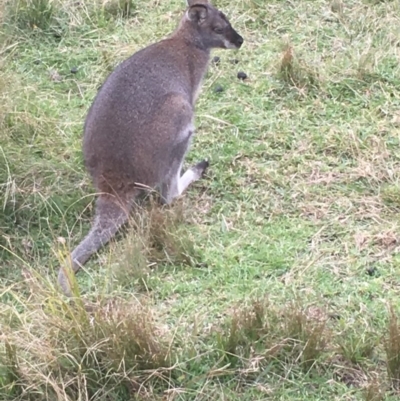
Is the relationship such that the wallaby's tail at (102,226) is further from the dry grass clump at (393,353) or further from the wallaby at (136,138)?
the dry grass clump at (393,353)

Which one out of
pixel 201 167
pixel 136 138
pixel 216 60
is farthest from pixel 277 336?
Answer: pixel 216 60

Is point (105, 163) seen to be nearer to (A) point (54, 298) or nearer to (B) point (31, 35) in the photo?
(A) point (54, 298)

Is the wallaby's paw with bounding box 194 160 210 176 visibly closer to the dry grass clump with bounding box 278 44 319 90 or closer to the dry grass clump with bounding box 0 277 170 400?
the dry grass clump with bounding box 278 44 319 90

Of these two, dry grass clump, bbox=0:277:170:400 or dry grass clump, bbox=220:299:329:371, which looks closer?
dry grass clump, bbox=0:277:170:400

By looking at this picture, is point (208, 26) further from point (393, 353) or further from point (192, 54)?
point (393, 353)

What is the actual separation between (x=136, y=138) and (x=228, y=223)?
64 centimetres

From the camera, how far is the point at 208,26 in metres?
5.17

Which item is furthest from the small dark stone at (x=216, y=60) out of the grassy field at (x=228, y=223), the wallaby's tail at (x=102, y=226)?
the wallaby's tail at (x=102, y=226)

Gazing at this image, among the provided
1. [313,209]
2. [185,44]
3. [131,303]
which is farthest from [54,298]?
[185,44]

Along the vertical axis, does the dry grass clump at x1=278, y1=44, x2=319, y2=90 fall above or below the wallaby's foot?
above

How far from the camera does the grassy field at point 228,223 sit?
3145 millimetres

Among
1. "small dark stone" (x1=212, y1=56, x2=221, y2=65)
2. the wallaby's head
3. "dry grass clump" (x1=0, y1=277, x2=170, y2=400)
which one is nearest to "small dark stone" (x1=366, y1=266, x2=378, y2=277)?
"dry grass clump" (x1=0, y1=277, x2=170, y2=400)

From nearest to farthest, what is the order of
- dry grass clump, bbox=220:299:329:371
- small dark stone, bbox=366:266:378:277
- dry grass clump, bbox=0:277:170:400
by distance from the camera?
dry grass clump, bbox=0:277:170:400
dry grass clump, bbox=220:299:329:371
small dark stone, bbox=366:266:378:277

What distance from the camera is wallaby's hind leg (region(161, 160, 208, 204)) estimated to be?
14.5 feet
